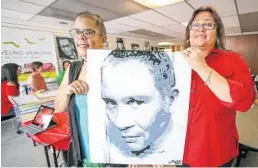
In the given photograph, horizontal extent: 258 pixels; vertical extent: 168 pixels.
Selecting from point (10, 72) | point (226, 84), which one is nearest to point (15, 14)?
point (10, 72)

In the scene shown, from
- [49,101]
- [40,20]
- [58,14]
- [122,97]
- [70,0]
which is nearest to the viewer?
[122,97]

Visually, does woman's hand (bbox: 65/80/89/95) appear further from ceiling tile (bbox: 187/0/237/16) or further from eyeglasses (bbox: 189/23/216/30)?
ceiling tile (bbox: 187/0/237/16)

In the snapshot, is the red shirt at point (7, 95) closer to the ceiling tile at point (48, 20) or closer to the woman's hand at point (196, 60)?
the ceiling tile at point (48, 20)

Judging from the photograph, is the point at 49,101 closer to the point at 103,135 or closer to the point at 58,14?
the point at 58,14

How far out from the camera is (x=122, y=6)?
8.14ft

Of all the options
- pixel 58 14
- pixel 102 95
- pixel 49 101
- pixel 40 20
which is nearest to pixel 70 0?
pixel 58 14

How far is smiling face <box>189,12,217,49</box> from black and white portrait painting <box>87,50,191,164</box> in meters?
0.13

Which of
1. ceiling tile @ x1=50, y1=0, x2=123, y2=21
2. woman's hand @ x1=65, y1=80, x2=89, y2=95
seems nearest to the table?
woman's hand @ x1=65, y1=80, x2=89, y2=95

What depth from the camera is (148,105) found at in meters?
0.66

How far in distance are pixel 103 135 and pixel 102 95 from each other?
0.55 ft

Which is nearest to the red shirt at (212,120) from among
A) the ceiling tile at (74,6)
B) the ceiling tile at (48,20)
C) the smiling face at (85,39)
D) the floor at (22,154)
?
the smiling face at (85,39)

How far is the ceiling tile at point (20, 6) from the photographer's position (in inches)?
86.4

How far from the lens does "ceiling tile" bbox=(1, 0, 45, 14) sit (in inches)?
86.4

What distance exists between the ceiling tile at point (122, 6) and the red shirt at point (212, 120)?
76.2 inches
